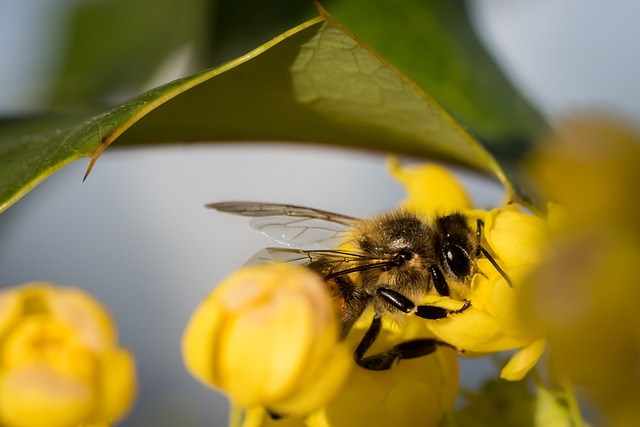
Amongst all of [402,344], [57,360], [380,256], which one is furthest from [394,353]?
[57,360]

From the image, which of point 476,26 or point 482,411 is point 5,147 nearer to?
point 482,411

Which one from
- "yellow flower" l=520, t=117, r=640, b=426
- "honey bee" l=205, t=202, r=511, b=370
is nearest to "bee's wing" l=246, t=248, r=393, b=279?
"honey bee" l=205, t=202, r=511, b=370

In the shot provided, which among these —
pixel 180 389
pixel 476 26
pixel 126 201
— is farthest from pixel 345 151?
pixel 126 201

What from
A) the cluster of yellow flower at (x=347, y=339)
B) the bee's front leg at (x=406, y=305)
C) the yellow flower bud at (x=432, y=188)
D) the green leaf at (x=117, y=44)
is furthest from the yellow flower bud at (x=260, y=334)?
the green leaf at (x=117, y=44)

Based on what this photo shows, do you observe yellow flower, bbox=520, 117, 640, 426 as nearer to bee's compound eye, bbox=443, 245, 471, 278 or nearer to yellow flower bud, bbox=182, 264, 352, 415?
yellow flower bud, bbox=182, 264, 352, 415

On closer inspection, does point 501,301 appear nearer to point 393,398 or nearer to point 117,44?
point 393,398

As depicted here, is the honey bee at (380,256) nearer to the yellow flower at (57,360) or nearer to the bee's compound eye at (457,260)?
the bee's compound eye at (457,260)
